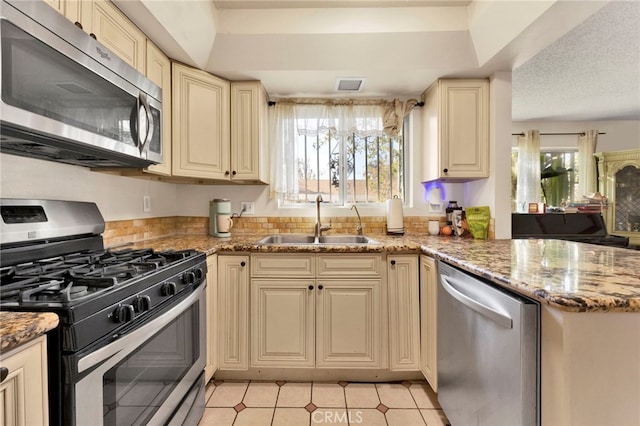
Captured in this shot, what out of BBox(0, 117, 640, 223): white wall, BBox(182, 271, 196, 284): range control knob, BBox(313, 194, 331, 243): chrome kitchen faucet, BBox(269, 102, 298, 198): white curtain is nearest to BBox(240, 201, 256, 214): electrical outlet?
BBox(0, 117, 640, 223): white wall

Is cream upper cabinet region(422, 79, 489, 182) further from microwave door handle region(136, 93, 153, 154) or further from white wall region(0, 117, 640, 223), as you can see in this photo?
microwave door handle region(136, 93, 153, 154)

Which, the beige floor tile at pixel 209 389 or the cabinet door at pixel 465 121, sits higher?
the cabinet door at pixel 465 121

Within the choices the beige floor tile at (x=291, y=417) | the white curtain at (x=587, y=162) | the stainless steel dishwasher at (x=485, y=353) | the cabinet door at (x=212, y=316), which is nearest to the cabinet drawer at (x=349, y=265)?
the stainless steel dishwasher at (x=485, y=353)

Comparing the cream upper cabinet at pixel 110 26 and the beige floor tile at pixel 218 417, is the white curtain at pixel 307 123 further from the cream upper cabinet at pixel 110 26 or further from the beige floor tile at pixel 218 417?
the beige floor tile at pixel 218 417

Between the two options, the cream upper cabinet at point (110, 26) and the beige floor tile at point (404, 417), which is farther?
the beige floor tile at point (404, 417)

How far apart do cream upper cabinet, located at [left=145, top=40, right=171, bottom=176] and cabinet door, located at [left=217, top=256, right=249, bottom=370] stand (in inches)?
26.0

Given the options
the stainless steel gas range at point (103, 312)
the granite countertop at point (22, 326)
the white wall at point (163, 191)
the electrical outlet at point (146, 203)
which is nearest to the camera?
the granite countertop at point (22, 326)

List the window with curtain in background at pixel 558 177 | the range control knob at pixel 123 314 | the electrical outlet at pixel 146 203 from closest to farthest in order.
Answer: the range control knob at pixel 123 314, the electrical outlet at pixel 146 203, the window with curtain in background at pixel 558 177

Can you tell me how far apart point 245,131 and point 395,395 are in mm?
2039

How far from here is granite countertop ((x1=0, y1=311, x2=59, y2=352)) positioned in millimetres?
579

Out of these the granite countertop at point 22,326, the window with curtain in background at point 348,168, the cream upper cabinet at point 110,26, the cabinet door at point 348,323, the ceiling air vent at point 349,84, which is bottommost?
the cabinet door at point 348,323

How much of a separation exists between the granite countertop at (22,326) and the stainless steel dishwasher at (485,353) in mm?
1261

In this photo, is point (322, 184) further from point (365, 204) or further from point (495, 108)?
point (495, 108)

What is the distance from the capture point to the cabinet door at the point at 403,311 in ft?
6.03
